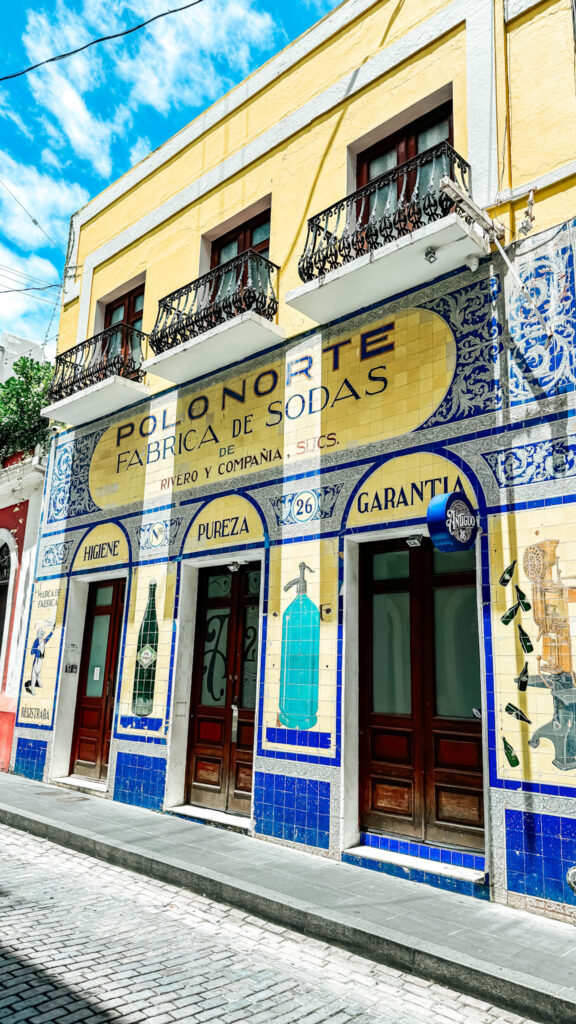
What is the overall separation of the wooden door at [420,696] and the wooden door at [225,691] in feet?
5.71

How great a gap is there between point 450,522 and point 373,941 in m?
2.95

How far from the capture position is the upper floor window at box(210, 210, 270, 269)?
368 inches

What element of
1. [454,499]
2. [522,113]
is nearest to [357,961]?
[454,499]

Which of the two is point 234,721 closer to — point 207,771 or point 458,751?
point 207,771

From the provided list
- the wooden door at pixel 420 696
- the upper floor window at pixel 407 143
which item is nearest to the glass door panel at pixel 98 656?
the wooden door at pixel 420 696

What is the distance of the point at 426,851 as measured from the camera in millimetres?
6086

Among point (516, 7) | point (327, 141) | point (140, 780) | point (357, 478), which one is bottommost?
point (140, 780)

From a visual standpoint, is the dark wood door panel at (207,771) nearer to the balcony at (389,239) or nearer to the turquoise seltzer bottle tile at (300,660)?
the turquoise seltzer bottle tile at (300,660)

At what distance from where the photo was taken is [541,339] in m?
6.03

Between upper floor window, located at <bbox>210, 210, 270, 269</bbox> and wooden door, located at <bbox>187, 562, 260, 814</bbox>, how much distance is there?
170 inches

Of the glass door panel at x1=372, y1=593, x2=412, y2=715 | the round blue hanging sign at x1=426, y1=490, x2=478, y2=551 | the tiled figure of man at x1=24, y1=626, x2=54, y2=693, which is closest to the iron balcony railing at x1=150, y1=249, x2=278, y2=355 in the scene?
the glass door panel at x1=372, y1=593, x2=412, y2=715

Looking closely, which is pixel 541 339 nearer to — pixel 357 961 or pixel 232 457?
pixel 232 457

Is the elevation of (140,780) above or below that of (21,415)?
Result: below

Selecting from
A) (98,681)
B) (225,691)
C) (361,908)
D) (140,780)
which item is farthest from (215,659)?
(361,908)
